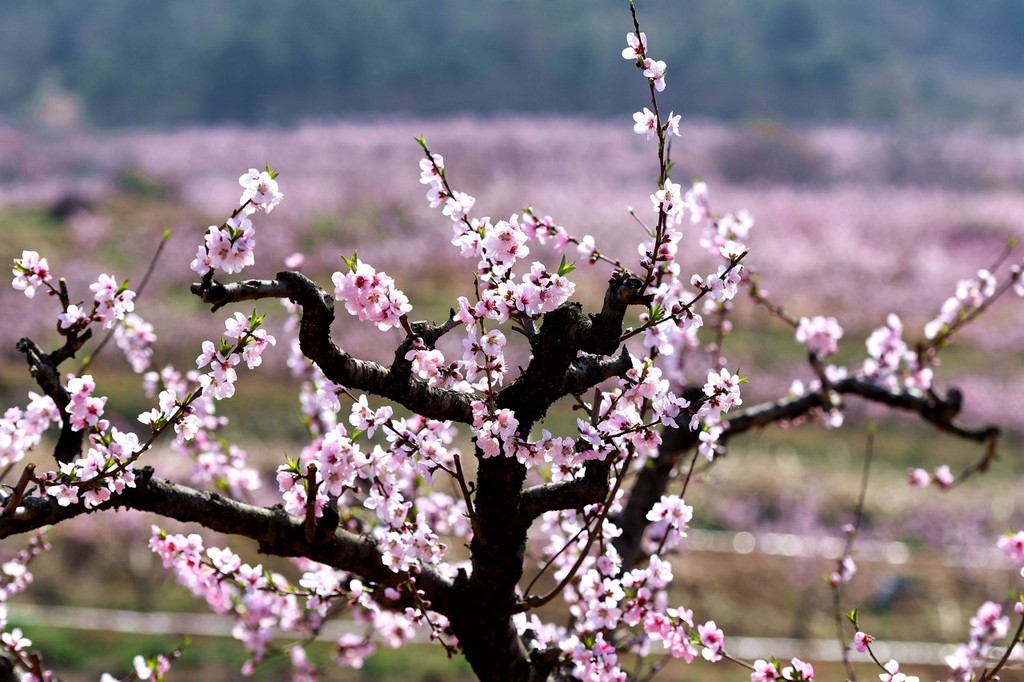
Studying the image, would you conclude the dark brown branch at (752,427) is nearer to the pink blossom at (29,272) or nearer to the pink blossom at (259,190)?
the pink blossom at (259,190)

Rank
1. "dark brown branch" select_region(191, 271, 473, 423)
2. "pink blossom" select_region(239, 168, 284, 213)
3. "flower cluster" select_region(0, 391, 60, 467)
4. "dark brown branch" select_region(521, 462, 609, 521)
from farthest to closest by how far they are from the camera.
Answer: "flower cluster" select_region(0, 391, 60, 467) < "dark brown branch" select_region(521, 462, 609, 521) < "pink blossom" select_region(239, 168, 284, 213) < "dark brown branch" select_region(191, 271, 473, 423)

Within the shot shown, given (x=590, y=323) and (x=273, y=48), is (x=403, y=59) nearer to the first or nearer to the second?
(x=273, y=48)

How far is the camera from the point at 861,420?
11.7m

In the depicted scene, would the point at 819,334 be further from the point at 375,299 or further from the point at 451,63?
the point at 451,63

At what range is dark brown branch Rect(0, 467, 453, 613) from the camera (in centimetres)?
210

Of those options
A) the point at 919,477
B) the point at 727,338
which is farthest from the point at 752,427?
the point at 727,338

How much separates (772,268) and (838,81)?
13.5 m

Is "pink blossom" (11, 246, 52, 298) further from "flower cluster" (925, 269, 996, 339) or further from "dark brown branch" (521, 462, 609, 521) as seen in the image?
"flower cluster" (925, 269, 996, 339)

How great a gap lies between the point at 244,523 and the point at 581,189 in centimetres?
1683

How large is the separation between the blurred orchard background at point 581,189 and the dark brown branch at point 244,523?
12.9ft

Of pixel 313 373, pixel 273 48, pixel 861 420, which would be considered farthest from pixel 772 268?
pixel 273 48

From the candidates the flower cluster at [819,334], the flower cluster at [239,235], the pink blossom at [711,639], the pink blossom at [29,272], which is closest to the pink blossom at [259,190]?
the flower cluster at [239,235]

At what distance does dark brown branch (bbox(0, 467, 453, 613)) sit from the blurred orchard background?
3.93 meters

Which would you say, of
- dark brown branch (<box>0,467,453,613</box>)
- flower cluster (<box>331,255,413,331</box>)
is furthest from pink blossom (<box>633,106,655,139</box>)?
dark brown branch (<box>0,467,453,613</box>)
